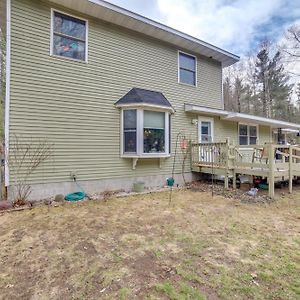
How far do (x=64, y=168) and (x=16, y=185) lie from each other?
131cm

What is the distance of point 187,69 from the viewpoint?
32.3ft

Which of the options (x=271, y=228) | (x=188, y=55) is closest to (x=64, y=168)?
(x=271, y=228)

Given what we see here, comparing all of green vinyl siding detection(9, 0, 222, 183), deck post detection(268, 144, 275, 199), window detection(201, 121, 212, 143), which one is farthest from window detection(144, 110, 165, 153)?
deck post detection(268, 144, 275, 199)

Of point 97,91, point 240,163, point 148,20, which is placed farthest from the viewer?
point 148,20

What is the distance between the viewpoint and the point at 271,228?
434 cm

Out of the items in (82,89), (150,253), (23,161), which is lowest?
(150,253)

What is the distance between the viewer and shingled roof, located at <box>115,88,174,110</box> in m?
7.51

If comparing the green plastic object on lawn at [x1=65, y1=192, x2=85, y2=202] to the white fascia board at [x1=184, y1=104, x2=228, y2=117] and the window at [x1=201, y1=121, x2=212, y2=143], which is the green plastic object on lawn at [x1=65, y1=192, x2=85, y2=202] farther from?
the window at [x1=201, y1=121, x2=212, y2=143]

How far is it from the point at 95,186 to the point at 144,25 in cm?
598

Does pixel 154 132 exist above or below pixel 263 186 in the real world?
above

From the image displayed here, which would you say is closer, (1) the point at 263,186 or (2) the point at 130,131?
(2) the point at 130,131

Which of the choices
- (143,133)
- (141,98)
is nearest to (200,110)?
(141,98)

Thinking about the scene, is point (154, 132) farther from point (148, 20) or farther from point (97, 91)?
point (148, 20)

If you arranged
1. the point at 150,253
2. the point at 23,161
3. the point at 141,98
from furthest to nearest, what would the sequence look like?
the point at 141,98 → the point at 23,161 → the point at 150,253
